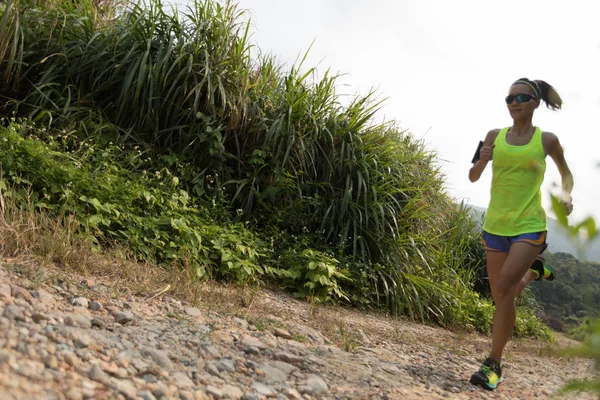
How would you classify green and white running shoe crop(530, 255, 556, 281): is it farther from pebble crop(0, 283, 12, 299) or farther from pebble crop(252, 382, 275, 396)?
pebble crop(0, 283, 12, 299)

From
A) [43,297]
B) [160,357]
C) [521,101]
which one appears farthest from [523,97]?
[43,297]

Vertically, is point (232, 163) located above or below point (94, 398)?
above

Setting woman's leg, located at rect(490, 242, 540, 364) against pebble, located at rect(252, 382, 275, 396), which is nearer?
pebble, located at rect(252, 382, 275, 396)

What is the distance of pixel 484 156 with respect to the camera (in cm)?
338

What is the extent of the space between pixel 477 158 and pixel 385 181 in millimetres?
2657

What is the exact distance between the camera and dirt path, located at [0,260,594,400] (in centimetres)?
190

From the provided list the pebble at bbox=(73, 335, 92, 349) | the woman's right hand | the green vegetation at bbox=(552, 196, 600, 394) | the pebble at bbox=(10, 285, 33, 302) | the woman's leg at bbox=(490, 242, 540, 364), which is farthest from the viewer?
the woman's right hand

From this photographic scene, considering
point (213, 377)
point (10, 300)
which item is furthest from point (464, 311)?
point (10, 300)

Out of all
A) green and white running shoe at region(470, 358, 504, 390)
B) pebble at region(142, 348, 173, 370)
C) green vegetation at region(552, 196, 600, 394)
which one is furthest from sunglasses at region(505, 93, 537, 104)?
green vegetation at region(552, 196, 600, 394)

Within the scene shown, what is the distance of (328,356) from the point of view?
2.96 metres

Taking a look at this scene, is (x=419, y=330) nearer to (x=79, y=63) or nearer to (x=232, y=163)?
(x=232, y=163)

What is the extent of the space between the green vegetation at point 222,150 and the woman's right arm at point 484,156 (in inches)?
67.0

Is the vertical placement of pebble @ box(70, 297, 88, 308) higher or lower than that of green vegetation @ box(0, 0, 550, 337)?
lower

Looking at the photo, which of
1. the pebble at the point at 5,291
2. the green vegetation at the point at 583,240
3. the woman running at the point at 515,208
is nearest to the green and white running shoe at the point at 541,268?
the woman running at the point at 515,208
